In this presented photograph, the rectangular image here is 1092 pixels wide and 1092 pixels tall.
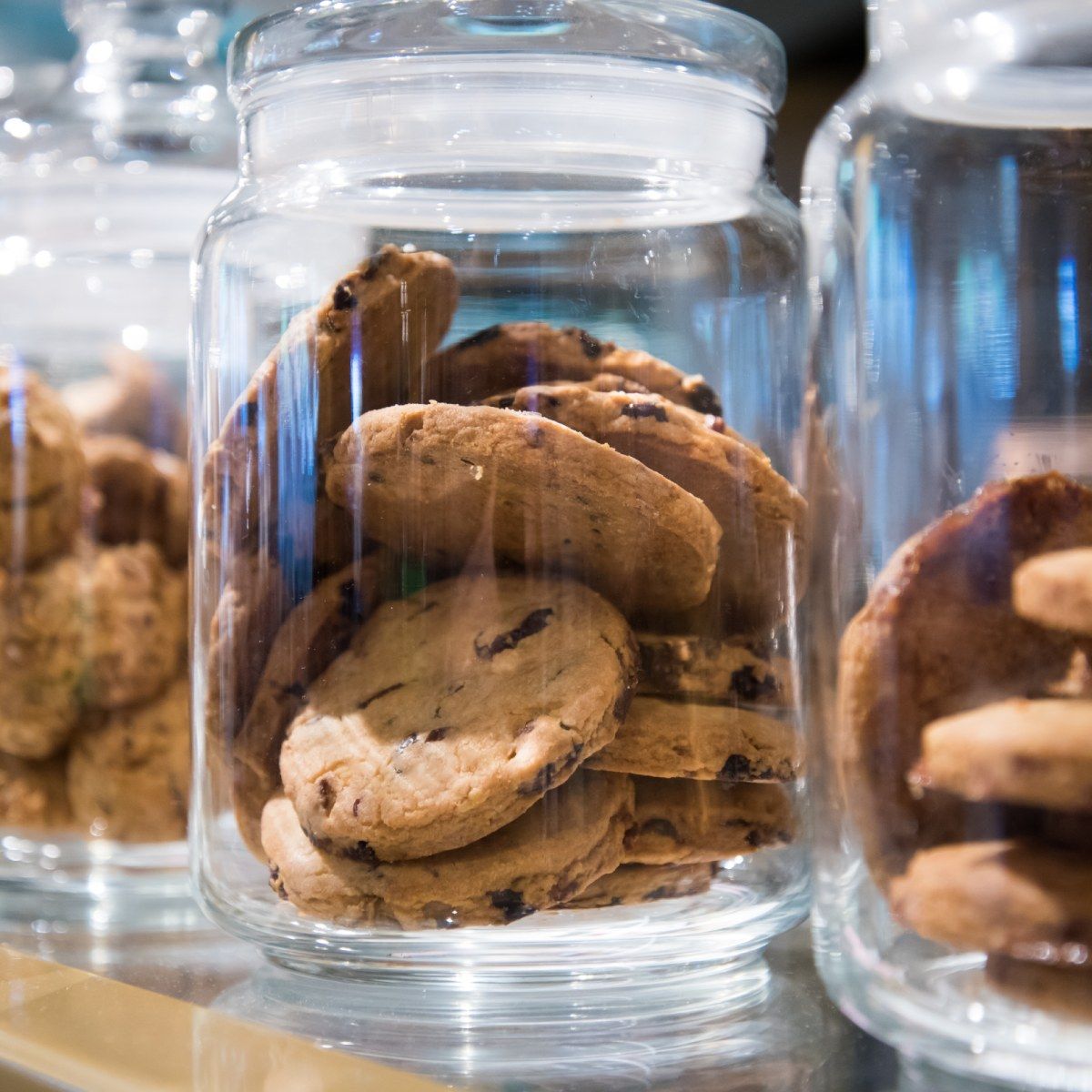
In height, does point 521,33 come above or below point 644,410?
above

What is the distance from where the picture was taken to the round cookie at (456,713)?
0.52 metres

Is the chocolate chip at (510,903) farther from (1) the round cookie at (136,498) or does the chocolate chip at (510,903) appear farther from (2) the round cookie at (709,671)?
(1) the round cookie at (136,498)

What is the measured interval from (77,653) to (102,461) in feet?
0.39

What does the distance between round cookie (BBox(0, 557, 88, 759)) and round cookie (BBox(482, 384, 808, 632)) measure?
15.6 inches

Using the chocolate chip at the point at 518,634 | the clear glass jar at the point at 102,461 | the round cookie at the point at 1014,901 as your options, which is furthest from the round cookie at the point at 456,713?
the clear glass jar at the point at 102,461

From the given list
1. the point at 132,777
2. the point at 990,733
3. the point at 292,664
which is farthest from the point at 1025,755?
the point at 132,777

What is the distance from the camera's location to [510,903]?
0.54 meters

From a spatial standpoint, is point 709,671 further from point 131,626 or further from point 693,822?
point 131,626

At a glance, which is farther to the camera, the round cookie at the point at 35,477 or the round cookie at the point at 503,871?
the round cookie at the point at 35,477

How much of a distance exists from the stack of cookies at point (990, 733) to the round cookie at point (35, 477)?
0.53 m

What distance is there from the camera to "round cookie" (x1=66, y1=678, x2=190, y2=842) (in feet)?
2.80

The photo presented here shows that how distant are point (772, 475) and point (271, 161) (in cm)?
29

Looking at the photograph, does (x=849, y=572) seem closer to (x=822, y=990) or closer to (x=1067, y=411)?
(x=1067, y=411)

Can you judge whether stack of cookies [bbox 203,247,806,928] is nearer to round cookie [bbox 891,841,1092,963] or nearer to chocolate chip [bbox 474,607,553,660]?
chocolate chip [bbox 474,607,553,660]
